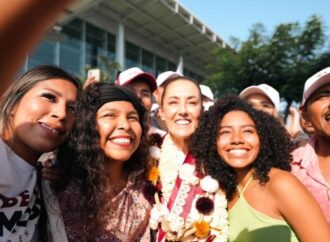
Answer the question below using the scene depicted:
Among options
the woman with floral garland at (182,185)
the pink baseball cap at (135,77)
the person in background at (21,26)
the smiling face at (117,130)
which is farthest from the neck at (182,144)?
the person in background at (21,26)

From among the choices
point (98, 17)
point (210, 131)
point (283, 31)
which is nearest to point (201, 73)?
point (98, 17)

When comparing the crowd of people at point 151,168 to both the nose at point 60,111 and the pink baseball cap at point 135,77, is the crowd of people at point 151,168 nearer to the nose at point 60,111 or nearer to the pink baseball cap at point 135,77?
the nose at point 60,111

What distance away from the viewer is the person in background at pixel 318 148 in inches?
109

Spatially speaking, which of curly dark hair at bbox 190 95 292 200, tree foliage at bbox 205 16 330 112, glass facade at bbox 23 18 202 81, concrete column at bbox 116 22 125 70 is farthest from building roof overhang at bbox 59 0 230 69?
curly dark hair at bbox 190 95 292 200

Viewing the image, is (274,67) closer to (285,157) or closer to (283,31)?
(283,31)

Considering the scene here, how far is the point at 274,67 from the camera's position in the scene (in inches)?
614

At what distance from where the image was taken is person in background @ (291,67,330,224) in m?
2.76

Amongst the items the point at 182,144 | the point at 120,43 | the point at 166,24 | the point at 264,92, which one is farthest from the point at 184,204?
the point at 166,24

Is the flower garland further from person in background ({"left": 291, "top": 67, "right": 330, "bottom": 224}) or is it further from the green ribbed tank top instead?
person in background ({"left": 291, "top": 67, "right": 330, "bottom": 224})

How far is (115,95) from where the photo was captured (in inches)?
107

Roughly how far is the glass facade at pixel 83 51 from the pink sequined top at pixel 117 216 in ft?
46.4

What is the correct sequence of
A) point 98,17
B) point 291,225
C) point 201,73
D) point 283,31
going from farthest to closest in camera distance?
point 201,73
point 98,17
point 283,31
point 291,225

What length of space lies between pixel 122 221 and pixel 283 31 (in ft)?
48.6

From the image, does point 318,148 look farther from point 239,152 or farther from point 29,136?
point 29,136
